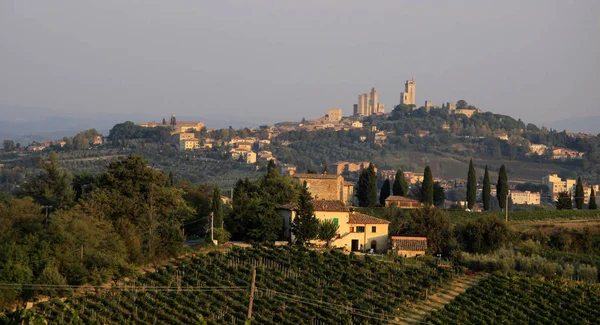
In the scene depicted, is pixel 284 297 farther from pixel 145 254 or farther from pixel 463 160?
pixel 463 160

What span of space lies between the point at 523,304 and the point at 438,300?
2.50m

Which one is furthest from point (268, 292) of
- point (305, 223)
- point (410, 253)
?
point (410, 253)

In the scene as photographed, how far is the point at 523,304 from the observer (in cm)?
2623

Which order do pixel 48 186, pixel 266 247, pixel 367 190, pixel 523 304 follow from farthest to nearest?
pixel 367 190
pixel 48 186
pixel 266 247
pixel 523 304

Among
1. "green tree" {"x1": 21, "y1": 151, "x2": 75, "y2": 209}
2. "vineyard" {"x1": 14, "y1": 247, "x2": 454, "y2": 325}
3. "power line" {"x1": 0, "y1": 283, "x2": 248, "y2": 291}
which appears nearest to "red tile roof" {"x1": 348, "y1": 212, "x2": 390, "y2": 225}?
"vineyard" {"x1": 14, "y1": 247, "x2": 454, "y2": 325}

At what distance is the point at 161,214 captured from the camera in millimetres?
35469

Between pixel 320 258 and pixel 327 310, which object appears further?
pixel 320 258

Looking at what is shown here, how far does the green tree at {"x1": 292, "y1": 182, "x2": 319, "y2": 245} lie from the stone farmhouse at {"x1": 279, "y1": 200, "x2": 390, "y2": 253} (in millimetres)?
1102

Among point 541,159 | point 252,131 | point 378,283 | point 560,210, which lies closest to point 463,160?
point 541,159

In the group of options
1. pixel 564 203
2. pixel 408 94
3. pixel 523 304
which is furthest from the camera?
pixel 408 94

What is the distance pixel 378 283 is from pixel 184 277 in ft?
20.2

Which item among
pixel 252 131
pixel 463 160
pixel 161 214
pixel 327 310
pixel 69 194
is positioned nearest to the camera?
pixel 327 310

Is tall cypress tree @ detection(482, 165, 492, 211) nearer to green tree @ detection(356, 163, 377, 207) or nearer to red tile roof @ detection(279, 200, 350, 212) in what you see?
green tree @ detection(356, 163, 377, 207)

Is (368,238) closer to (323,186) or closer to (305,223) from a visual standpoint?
(305,223)
